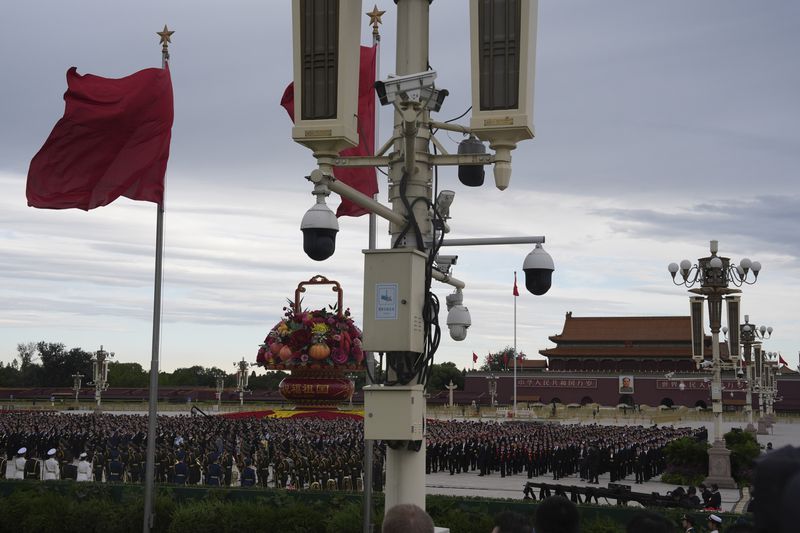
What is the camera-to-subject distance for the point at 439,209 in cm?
778

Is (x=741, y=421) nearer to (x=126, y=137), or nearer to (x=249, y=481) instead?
(x=249, y=481)

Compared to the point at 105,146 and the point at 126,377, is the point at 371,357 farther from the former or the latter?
the point at 126,377

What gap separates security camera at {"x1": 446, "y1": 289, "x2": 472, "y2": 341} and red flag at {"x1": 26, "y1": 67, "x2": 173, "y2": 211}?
4.47 m

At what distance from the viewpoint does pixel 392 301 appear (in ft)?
23.1

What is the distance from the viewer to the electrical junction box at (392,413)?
23.1 feet

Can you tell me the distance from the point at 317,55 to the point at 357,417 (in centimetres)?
3530

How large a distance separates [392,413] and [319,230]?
1569 mm

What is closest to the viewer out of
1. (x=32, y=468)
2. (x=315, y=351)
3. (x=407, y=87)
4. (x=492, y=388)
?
(x=407, y=87)

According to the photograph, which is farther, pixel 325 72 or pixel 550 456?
pixel 550 456

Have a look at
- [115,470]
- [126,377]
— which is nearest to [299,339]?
[115,470]

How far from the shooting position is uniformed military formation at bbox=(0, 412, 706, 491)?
2148 centimetres

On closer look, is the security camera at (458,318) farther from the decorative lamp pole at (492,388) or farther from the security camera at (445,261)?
the decorative lamp pole at (492,388)

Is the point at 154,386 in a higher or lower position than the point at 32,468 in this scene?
higher

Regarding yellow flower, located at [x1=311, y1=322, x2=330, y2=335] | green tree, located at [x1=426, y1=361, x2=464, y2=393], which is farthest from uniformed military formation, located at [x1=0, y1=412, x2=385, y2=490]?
green tree, located at [x1=426, y1=361, x2=464, y2=393]
